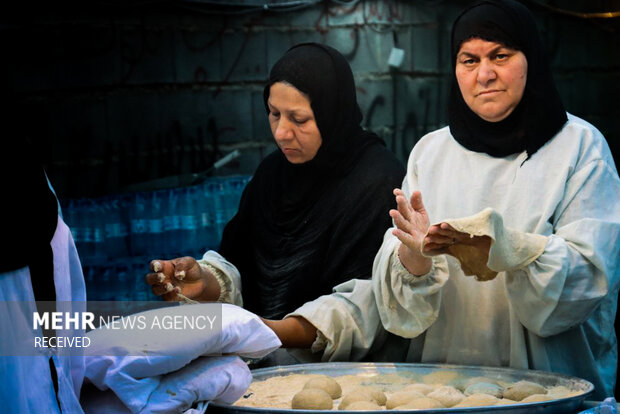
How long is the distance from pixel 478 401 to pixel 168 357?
785mm

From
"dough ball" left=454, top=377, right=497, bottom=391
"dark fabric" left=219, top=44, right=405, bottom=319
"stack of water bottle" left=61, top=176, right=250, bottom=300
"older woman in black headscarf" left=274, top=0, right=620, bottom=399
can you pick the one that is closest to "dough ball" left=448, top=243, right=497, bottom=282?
"older woman in black headscarf" left=274, top=0, right=620, bottom=399

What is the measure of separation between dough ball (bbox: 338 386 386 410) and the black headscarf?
885 millimetres

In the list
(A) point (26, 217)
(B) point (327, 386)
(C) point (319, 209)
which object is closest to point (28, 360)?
(A) point (26, 217)

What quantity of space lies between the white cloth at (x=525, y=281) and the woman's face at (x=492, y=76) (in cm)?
17

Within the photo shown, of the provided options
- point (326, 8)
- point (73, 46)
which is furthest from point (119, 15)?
point (326, 8)

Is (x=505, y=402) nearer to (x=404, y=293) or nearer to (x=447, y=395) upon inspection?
(x=447, y=395)

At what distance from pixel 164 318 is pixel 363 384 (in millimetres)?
644

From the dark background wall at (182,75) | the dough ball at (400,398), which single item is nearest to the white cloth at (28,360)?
the dough ball at (400,398)

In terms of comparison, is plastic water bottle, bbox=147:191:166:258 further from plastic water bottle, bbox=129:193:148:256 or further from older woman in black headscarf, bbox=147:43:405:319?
older woman in black headscarf, bbox=147:43:405:319

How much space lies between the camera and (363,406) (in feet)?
8.61

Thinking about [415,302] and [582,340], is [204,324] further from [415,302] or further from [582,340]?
[582,340]

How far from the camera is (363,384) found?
301 centimetres

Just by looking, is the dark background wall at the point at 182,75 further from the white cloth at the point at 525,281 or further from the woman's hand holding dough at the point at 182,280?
the white cloth at the point at 525,281

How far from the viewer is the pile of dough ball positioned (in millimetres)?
2633
